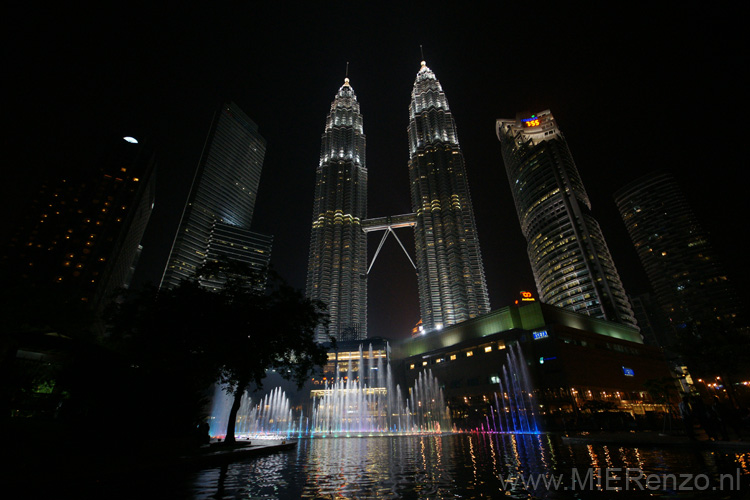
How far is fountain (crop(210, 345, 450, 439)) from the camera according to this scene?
73.7 metres

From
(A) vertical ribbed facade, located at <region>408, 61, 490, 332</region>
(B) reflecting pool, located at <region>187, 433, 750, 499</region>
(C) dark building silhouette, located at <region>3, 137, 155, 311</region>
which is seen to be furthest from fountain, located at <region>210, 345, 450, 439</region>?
(B) reflecting pool, located at <region>187, 433, 750, 499</region>

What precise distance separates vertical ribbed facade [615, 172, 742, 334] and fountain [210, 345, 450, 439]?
3950 inches

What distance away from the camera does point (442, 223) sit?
477 feet

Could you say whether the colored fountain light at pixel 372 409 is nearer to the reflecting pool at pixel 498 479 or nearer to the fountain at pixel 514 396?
the fountain at pixel 514 396

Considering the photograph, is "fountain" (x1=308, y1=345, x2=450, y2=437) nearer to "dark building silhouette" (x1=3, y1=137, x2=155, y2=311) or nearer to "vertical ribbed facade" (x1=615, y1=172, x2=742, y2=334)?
Result: "dark building silhouette" (x1=3, y1=137, x2=155, y2=311)

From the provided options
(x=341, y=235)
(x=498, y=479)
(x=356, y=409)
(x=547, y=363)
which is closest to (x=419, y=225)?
(x=341, y=235)

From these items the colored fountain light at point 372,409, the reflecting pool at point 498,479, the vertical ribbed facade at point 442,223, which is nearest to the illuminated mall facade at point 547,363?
the colored fountain light at point 372,409

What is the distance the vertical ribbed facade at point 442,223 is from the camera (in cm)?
13062

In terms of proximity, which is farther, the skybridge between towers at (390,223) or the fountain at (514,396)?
the skybridge between towers at (390,223)

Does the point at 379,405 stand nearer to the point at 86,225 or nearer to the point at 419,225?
the point at 419,225

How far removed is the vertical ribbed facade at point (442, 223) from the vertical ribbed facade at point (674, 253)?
250 feet

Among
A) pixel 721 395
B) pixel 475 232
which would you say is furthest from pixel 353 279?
pixel 721 395

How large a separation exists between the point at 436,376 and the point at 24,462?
283ft

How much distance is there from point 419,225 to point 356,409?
85.1m
